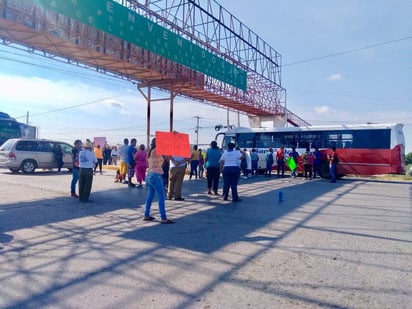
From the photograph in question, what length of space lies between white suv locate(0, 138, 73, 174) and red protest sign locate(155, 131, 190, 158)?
497 inches

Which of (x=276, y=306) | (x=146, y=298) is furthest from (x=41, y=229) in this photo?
(x=276, y=306)

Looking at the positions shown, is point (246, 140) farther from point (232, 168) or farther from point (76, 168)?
point (76, 168)

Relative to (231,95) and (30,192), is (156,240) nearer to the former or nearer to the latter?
(30,192)

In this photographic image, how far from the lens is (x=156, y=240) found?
553 centimetres

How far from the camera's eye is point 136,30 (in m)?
13.2

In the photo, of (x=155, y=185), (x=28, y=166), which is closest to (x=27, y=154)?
(x=28, y=166)

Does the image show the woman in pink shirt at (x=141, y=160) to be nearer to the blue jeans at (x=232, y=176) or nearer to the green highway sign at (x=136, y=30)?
the blue jeans at (x=232, y=176)

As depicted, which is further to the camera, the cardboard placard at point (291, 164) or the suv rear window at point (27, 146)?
the cardboard placard at point (291, 164)

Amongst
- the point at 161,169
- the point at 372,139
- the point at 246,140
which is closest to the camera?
the point at 161,169

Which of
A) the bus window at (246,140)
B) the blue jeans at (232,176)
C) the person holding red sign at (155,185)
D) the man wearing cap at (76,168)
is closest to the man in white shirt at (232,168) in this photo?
the blue jeans at (232,176)

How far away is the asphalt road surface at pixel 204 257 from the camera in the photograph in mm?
3469

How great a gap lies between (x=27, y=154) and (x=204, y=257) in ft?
51.3

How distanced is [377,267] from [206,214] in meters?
4.10

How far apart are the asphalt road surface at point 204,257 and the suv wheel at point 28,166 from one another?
936 cm
